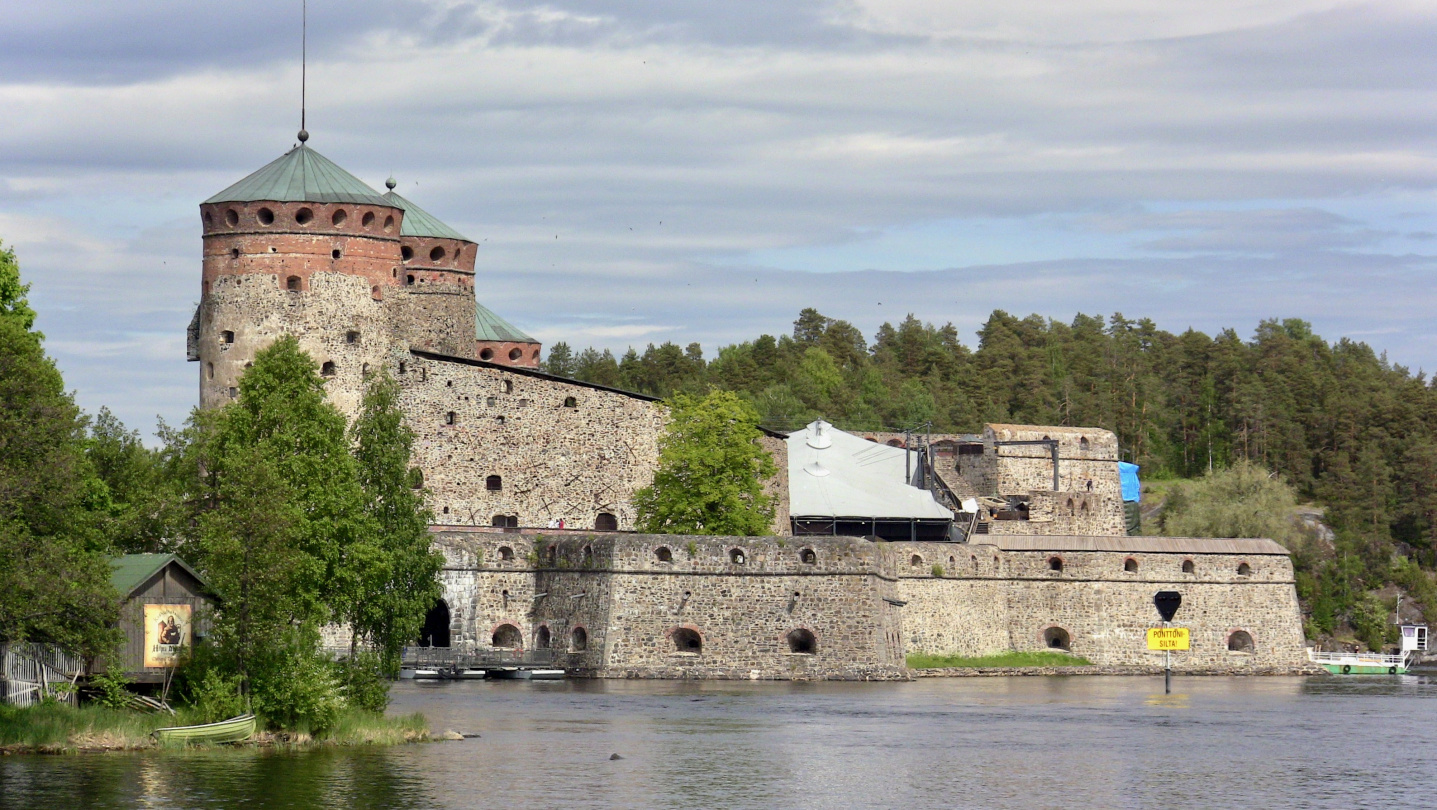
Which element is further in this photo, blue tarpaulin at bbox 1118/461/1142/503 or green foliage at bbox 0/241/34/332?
blue tarpaulin at bbox 1118/461/1142/503

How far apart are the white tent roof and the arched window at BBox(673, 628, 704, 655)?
11.2 meters

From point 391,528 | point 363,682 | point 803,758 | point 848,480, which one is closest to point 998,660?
point 848,480

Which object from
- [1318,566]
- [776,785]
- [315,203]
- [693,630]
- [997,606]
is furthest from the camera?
[1318,566]

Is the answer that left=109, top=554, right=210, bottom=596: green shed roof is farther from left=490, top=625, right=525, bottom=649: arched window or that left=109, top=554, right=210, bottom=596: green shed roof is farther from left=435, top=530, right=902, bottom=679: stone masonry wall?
left=490, top=625, right=525, bottom=649: arched window

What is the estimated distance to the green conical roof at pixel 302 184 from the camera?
177ft

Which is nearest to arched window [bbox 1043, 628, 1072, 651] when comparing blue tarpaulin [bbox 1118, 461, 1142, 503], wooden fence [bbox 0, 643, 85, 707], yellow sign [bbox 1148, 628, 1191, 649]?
yellow sign [bbox 1148, 628, 1191, 649]

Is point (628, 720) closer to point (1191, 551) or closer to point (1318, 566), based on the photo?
point (1191, 551)

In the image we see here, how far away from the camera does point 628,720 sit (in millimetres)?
39062

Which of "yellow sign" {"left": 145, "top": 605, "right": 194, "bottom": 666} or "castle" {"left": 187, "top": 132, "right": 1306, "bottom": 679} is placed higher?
"castle" {"left": 187, "top": 132, "right": 1306, "bottom": 679}

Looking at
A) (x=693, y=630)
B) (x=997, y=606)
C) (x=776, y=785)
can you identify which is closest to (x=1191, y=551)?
(x=997, y=606)

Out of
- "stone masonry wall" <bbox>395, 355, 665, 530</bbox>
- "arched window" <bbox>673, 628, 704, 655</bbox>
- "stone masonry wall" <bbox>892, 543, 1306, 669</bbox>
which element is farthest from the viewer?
"stone masonry wall" <bbox>892, 543, 1306, 669</bbox>

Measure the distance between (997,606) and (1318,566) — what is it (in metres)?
28.2

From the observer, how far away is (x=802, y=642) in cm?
5088

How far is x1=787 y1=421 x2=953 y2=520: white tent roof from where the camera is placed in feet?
204
